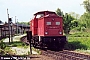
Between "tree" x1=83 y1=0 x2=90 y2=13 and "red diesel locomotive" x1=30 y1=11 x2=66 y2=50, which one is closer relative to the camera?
"red diesel locomotive" x1=30 y1=11 x2=66 y2=50

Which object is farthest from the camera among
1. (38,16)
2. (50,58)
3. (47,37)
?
(38,16)

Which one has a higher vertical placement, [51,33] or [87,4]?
[87,4]

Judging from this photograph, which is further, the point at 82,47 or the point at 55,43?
the point at 82,47

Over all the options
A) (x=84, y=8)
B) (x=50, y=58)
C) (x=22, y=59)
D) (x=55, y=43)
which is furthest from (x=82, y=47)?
(x=84, y=8)

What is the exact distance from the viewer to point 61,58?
18844mm

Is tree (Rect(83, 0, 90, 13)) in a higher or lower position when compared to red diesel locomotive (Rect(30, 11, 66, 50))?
higher

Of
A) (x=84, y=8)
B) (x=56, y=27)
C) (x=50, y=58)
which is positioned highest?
(x=84, y=8)

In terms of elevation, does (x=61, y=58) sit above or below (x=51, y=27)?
below

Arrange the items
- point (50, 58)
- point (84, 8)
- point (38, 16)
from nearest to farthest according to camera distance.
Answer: point (50, 58), point (38, 16), point (84, 8)

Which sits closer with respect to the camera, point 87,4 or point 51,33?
point 51,33

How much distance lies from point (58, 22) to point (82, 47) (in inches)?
196

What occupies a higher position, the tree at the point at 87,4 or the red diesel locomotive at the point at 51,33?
the tree at the point at 87,4

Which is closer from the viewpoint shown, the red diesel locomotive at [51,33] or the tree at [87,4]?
the red diesel locomotive at [51,33]

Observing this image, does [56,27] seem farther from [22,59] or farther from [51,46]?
[22,59]
